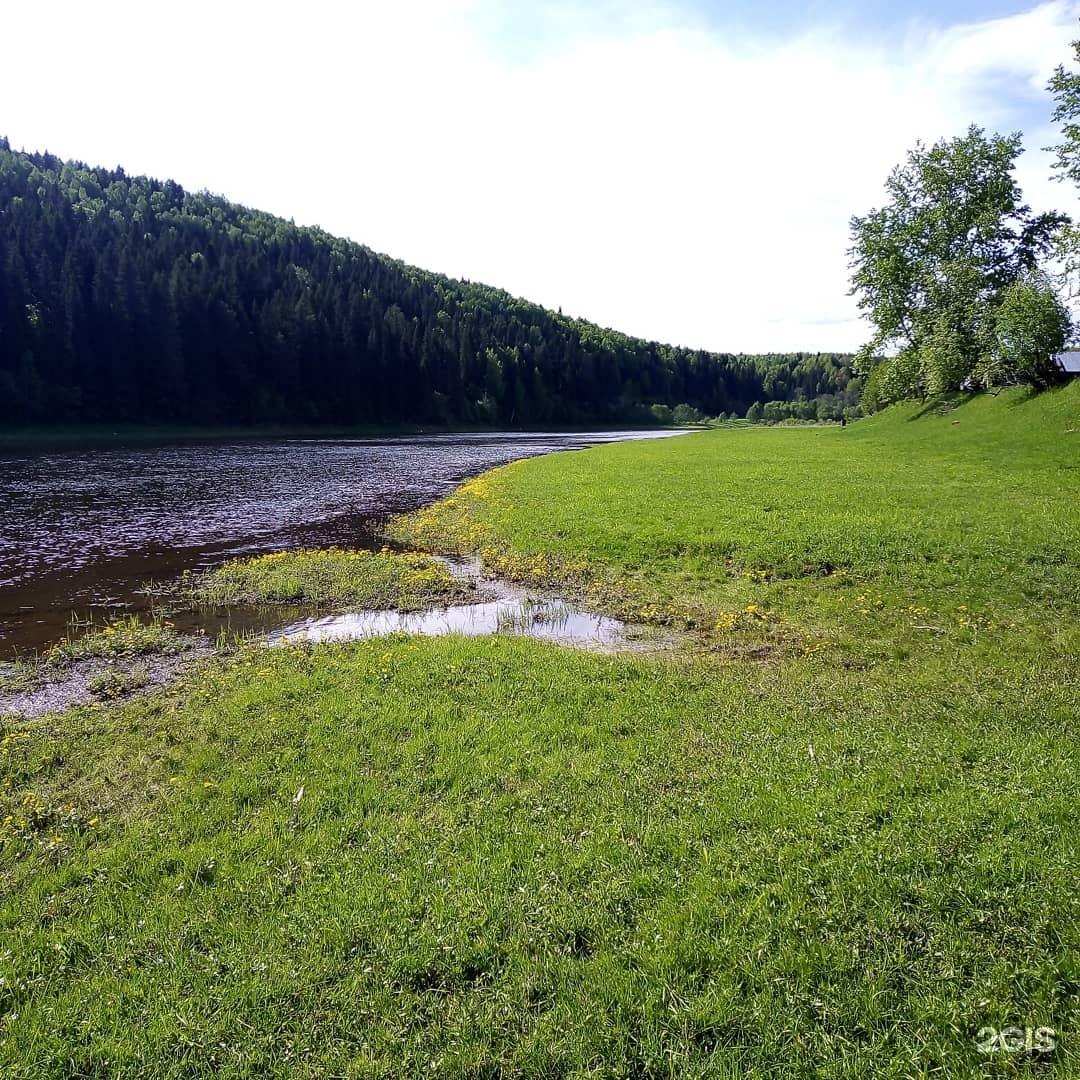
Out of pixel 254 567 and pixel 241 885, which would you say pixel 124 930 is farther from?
pixel 254 567

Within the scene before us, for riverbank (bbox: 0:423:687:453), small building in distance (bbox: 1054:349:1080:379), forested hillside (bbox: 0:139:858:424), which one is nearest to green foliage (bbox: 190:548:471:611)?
small building in distance (bbox: 1054:349:1080:379)

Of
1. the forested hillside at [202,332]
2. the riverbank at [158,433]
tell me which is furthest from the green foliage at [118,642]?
the forested hillside at [202,332]

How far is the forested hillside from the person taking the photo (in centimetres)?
8931

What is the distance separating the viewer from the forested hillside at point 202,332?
89312 mm

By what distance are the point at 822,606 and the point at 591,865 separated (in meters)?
10.3

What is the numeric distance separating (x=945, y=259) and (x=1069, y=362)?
41.9 ft

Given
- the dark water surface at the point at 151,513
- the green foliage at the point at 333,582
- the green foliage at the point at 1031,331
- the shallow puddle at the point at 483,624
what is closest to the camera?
the shallow puddle at the point at 483,624

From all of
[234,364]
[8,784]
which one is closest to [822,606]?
[8,784]

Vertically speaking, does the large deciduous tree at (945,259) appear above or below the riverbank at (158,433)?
above

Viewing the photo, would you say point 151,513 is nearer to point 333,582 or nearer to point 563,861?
point 333,582

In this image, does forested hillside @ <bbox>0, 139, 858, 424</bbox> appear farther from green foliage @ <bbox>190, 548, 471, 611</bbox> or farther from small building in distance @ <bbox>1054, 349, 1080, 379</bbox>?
small building in distance @ <bbox>1054, 349, 1080, 379</bbox>

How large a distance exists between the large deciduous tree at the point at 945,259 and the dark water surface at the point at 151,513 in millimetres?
36807

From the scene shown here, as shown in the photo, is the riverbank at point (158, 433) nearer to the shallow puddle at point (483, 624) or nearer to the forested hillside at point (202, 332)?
the forested hillside at point (202, 332)

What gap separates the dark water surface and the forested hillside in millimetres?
38668
